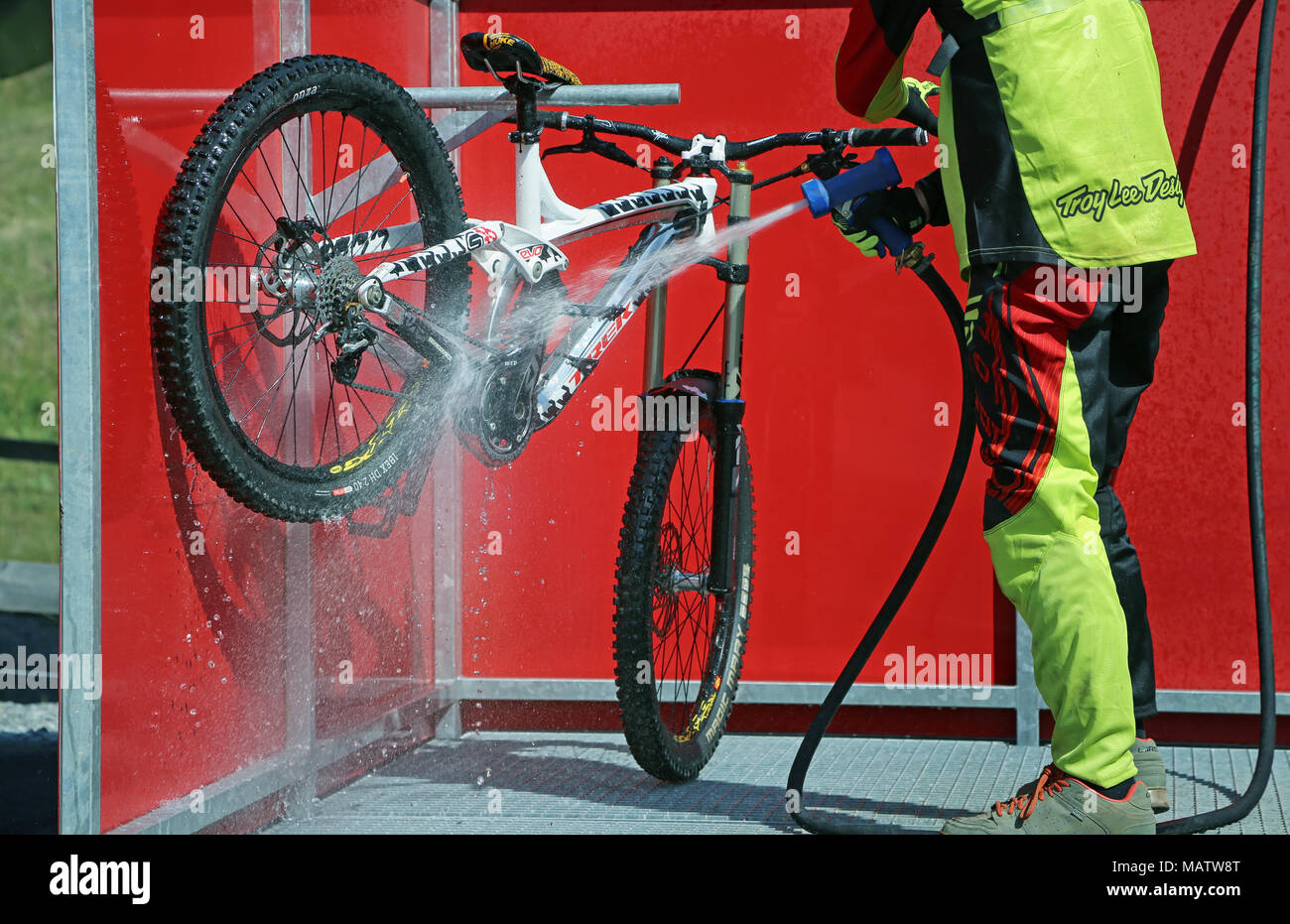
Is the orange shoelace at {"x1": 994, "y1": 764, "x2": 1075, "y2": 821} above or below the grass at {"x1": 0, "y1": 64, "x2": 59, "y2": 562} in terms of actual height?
below

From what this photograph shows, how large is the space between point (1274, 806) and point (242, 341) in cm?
221

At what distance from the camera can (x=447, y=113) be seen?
3.57m

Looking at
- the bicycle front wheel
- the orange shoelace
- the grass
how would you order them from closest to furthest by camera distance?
1. the orange shoelace
2. the bicycle front wheel
3. the grass

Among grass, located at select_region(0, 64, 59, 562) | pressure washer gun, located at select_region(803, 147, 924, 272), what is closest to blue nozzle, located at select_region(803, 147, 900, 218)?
pressure washer gun, located at select_region(803, 147, 924, 272)

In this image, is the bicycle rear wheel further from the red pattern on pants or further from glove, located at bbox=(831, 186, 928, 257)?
the red pattern on pants

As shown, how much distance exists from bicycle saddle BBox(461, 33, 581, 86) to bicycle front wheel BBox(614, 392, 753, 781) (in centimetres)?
78

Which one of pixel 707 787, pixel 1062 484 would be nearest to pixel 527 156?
pixel 1062 484

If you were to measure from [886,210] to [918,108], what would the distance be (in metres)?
0.22

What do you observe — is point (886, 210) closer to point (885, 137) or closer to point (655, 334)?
point (885, 137)

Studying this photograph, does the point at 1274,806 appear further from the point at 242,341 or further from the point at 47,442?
the point at 47,442

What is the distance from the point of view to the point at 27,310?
344 inches

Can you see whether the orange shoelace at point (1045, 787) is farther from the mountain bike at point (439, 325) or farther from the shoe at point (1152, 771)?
the mountain bike at point (439, 325)

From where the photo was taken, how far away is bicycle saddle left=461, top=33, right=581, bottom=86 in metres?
2.64

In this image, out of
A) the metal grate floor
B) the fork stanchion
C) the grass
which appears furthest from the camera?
the grass
